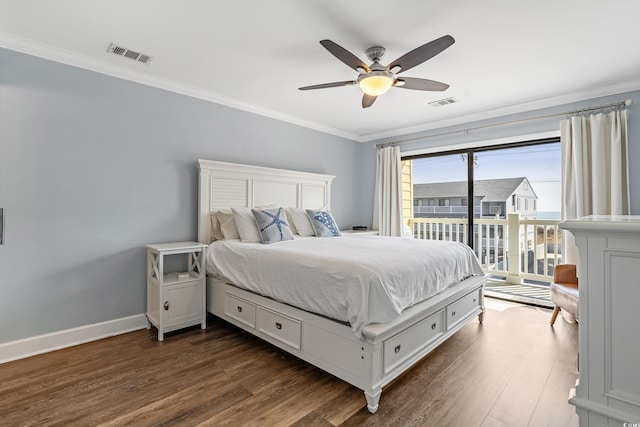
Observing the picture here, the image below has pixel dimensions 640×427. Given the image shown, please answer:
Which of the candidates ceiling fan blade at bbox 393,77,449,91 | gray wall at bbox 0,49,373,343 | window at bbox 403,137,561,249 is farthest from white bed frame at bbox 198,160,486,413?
window at bbox 403,137,561,249

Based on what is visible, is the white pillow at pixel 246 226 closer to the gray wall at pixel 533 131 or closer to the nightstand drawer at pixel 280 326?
the nightstand drawer at pixel 280 326

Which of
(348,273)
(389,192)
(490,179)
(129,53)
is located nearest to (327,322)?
(348,273)

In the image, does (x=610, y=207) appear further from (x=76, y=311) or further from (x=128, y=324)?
(x=76, y=311)

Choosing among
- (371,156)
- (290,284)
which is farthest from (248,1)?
(371,156)

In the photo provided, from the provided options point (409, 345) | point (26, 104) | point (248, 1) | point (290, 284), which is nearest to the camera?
point (248, 1)

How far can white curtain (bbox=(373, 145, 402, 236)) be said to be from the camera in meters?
4.94

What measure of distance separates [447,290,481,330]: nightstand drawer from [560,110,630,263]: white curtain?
134 centimetres

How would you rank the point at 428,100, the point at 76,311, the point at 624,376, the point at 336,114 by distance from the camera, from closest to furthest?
the point at 624,376 < the point at 76,311 < the point at 428,100 < the point at 336,114

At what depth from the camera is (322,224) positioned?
3.81 meters

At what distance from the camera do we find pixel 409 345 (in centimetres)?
211

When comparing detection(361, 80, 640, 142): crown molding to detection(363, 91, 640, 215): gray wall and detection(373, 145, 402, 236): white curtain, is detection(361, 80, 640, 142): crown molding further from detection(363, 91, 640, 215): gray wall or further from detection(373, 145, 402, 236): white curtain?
detection(373, 145, 402, 236): white curtain

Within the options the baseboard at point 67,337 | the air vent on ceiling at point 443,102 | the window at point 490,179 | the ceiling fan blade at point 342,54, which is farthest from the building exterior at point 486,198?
the baseboard at point 67,337

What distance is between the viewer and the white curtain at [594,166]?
10.3ft

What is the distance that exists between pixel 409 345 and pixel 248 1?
2.51 m
